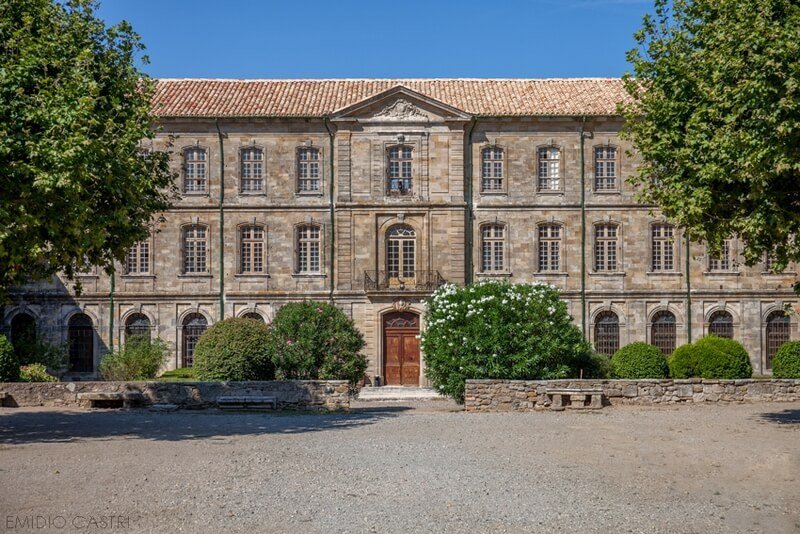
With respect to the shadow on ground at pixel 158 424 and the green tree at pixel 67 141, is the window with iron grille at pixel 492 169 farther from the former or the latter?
the green tree at pixel 67 141

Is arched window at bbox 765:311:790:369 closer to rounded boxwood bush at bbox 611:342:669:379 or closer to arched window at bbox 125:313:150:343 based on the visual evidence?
rounded boxwood bush at bbox 611:342:669:379

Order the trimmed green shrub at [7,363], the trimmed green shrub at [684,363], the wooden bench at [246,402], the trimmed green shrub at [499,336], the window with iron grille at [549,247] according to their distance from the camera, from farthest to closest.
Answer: the window with iron grille at [549,247] < the trimmed green shrub at [684,363] < the trimmed green shrub at [7,363] < the trimmed green shrub at [499,336] < the wooden bench at [246,402]

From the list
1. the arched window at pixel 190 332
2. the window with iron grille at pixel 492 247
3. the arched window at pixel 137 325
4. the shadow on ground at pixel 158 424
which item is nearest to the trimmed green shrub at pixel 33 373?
the shadow on ground at pixel 158 424

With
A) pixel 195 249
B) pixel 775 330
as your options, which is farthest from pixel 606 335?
pixel 195 249

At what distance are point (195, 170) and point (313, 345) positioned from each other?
510 inches

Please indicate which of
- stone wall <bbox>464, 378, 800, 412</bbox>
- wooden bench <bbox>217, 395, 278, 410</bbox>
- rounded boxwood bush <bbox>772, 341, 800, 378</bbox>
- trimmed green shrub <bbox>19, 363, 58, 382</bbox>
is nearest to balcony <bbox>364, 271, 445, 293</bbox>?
rounded boxwood bush <bbox>772, 341, 800, 378</bbox>

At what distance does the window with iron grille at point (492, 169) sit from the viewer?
3684cm

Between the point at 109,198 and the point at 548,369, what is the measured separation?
10.9 meters

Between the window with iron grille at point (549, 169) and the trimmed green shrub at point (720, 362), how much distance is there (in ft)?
32.8

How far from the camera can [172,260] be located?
36.8m

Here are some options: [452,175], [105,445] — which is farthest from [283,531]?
[452,175]

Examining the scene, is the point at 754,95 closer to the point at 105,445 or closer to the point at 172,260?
the point at 105,445

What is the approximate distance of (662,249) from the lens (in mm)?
37156

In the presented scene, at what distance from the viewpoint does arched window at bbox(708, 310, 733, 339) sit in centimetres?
3694
